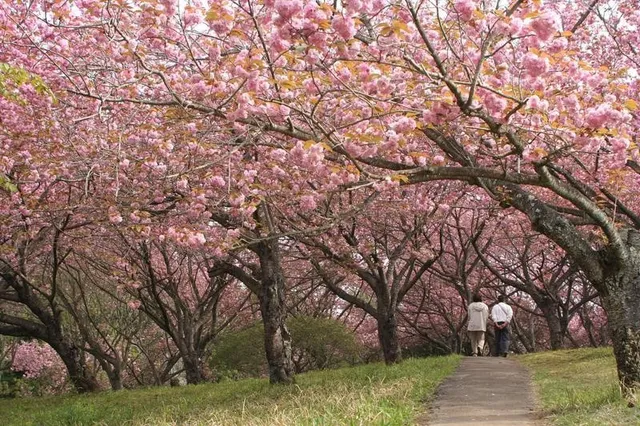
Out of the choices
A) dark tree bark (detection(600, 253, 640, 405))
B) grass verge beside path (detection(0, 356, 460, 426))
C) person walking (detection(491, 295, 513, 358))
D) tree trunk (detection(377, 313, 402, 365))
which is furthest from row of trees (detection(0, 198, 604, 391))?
dark tree bark (detection(600, 253, 640, 405))

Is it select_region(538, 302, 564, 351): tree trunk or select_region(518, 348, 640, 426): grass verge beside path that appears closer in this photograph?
select_region(518, 348, 640, 426): grass verge beside path

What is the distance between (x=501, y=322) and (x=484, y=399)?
8318mm

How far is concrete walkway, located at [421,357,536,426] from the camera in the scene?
6.33 m

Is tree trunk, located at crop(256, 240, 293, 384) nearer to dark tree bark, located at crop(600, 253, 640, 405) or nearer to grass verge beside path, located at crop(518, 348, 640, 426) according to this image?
grass verge beside path, located at crop(518, 348, 640, 426)

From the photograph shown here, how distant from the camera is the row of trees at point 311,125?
216 inches

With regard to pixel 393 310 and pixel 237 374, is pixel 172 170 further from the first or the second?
pixel 237 374

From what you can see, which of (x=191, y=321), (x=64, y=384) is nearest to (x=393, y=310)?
(x=191, y=321)

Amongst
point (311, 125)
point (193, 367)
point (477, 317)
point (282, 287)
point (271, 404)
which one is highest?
point (311, 125)

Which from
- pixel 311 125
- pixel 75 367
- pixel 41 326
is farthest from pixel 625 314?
pixel 41 326

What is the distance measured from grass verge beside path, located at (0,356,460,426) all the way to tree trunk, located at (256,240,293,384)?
15.1 inches

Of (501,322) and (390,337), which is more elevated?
(501,322)

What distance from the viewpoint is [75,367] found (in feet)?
49.2

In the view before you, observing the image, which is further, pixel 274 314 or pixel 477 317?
pixel 477 317

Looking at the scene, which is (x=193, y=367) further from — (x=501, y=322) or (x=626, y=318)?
(x=626, y=318)
